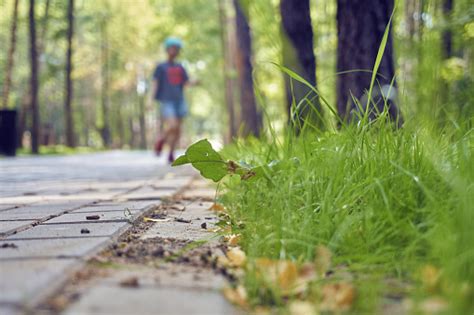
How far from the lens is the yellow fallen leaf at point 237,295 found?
1.41 meters

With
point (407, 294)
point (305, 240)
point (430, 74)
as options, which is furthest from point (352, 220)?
point (430, 74)

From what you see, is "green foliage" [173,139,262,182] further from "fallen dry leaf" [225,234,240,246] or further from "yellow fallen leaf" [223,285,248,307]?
"yellow fallen leaf" [223,285,248,307]

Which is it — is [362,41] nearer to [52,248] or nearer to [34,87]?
[52,248]

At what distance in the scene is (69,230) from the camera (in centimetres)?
235

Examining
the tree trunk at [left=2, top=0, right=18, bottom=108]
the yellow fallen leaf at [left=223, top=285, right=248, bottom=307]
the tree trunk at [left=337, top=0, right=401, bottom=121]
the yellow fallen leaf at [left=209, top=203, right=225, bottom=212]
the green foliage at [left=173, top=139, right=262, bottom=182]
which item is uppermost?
the tree trunk at [left=2, top=0, right=18, bottom=108]

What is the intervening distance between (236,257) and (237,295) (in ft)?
1.21

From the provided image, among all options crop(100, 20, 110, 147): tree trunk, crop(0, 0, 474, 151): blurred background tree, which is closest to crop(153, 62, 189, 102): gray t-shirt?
crop(0, 0, 474, 151): blurred background tree

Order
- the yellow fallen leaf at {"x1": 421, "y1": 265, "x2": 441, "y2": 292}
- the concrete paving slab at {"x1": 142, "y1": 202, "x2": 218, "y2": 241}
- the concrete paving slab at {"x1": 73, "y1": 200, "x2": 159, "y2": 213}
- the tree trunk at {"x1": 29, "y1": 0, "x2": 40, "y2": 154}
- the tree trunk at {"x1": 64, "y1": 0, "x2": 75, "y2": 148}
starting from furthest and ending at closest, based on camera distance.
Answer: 1. the tree trunk at {"x1": 64, "y1": 0, "x2": 75, "y2": 148}
2. the tree trunk at {"x1": 29, "y1": 0, "x2": 40, "y2": 154}
3. the concrete paving slab at {"x1": 73, "y1": 200, "x2": 159, "y2": 213}
4. the concrete paving slab at {"x1": 142, "y1": 202, "x2": 218, "y2": 241}
5. the yellow fallen leaf at {"x1": 421, "y1": 265, "x2": 441, "y2": 292}

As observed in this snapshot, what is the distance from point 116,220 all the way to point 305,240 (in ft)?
3.39

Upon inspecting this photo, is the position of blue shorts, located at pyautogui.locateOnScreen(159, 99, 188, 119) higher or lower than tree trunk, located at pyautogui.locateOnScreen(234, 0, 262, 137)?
lower

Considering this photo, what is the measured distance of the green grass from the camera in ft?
4.87

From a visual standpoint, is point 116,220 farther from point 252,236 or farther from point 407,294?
point 407,294

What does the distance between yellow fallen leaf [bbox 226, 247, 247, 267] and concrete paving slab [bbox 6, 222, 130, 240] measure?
0.55 meters

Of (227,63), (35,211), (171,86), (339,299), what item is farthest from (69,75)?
(339,299)
